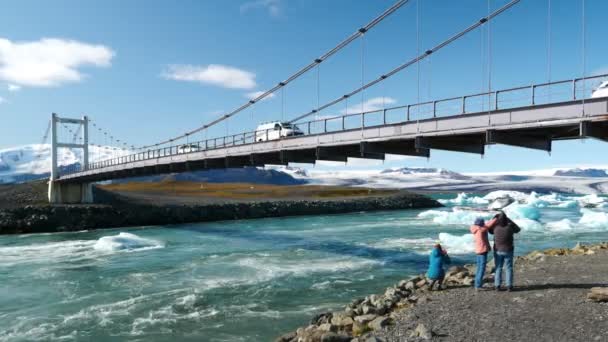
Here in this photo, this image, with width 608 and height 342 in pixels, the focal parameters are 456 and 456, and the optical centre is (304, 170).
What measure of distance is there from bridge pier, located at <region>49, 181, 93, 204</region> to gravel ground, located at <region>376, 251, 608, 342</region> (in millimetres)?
52822

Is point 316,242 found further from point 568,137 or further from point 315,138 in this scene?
point 568,137

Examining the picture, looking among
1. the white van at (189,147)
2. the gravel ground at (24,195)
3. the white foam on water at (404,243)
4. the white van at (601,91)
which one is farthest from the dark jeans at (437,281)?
the gravel ground at (24,195)

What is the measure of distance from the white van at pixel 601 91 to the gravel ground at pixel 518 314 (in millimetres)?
→ 5322

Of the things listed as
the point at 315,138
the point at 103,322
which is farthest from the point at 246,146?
the point at 103,322

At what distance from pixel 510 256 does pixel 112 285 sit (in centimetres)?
1575

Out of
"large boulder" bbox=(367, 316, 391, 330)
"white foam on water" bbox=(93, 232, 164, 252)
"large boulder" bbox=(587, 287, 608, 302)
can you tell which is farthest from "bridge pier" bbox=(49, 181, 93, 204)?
"large boulder" bbox=(587, 287, 608, 302)

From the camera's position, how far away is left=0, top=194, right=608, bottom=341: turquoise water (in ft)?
44.6

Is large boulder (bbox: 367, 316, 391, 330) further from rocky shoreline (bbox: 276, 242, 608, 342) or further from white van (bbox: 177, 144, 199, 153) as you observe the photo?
white van (bbox: 177, 144, 199, 153)

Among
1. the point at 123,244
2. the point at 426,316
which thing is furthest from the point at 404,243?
the point at 426,316

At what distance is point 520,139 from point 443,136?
2582mm

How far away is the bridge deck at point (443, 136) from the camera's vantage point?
42.8 ft

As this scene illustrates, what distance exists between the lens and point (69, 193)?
55438 mm

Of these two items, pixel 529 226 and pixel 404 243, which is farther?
pixel 529 226

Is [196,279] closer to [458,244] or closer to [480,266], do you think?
[480,266]
